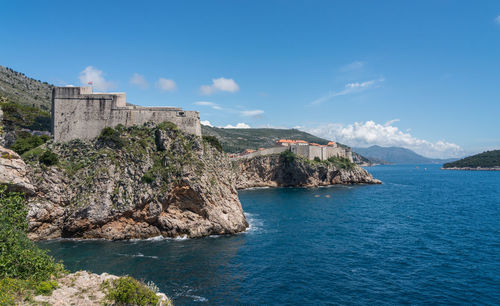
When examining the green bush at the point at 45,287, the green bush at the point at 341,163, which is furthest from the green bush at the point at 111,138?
the green bush at the point at 341,163

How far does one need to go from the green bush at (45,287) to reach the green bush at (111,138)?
964 inches

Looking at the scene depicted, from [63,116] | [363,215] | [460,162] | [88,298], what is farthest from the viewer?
[460,162]

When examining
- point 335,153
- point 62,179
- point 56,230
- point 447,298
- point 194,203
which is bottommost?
point 447,298

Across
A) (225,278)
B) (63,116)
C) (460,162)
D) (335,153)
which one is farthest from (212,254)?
(460,162)

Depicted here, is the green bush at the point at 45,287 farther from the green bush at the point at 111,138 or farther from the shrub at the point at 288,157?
the shrub at the point at 288,157

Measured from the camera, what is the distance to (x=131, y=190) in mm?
33156

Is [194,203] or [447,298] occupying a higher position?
[194,203]

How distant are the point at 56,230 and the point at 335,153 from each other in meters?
85.8

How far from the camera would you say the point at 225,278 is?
881 inches

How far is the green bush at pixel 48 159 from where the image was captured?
32.7 m

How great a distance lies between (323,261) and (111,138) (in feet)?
93.6

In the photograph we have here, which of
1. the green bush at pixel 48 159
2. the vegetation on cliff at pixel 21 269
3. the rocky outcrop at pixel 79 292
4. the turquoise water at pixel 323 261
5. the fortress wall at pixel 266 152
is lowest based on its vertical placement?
the turquoise water at pixel 323 261

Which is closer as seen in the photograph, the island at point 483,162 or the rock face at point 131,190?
the rock face at point 131,190

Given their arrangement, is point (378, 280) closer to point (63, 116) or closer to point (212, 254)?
point (212, 254)
